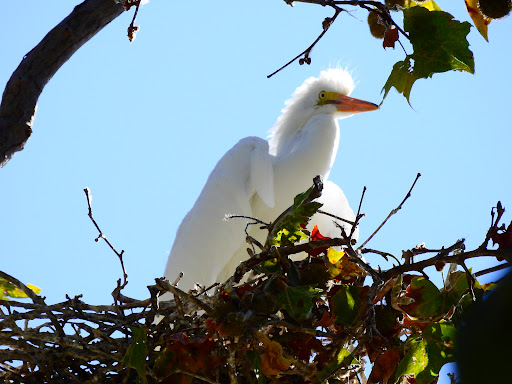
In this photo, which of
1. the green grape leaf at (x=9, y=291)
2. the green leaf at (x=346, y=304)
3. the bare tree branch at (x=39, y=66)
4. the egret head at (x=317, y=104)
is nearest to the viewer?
the green leaf at (x=346, y=304)

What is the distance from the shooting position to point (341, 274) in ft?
5.28

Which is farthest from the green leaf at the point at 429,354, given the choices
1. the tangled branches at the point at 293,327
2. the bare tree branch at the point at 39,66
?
the bare tree branch at the point at 39,66

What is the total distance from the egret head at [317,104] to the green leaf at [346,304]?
2773 mm

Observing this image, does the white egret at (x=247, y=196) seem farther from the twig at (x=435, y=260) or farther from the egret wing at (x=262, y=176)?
the twig at (x=435, y=260)

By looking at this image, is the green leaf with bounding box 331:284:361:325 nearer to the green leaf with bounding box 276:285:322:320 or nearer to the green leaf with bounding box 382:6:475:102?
the green leaf with bounding box 276:285:322:320

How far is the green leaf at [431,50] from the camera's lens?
50.9 inches

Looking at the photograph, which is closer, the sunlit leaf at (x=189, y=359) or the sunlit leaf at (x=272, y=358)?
the sunlit leaf at (x=272, y=358)

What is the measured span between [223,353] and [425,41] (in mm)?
896

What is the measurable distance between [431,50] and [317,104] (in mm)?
2985

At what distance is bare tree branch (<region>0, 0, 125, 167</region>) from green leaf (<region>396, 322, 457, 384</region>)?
3.89 ft

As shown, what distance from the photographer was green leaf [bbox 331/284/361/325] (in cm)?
149

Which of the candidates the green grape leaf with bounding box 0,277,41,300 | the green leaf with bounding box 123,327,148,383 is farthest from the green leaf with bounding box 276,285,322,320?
the green grape leaf with bounding box 0,277,41,300

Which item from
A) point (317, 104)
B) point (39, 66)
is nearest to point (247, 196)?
point (317, 104)

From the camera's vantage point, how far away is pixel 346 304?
1.50 meters
